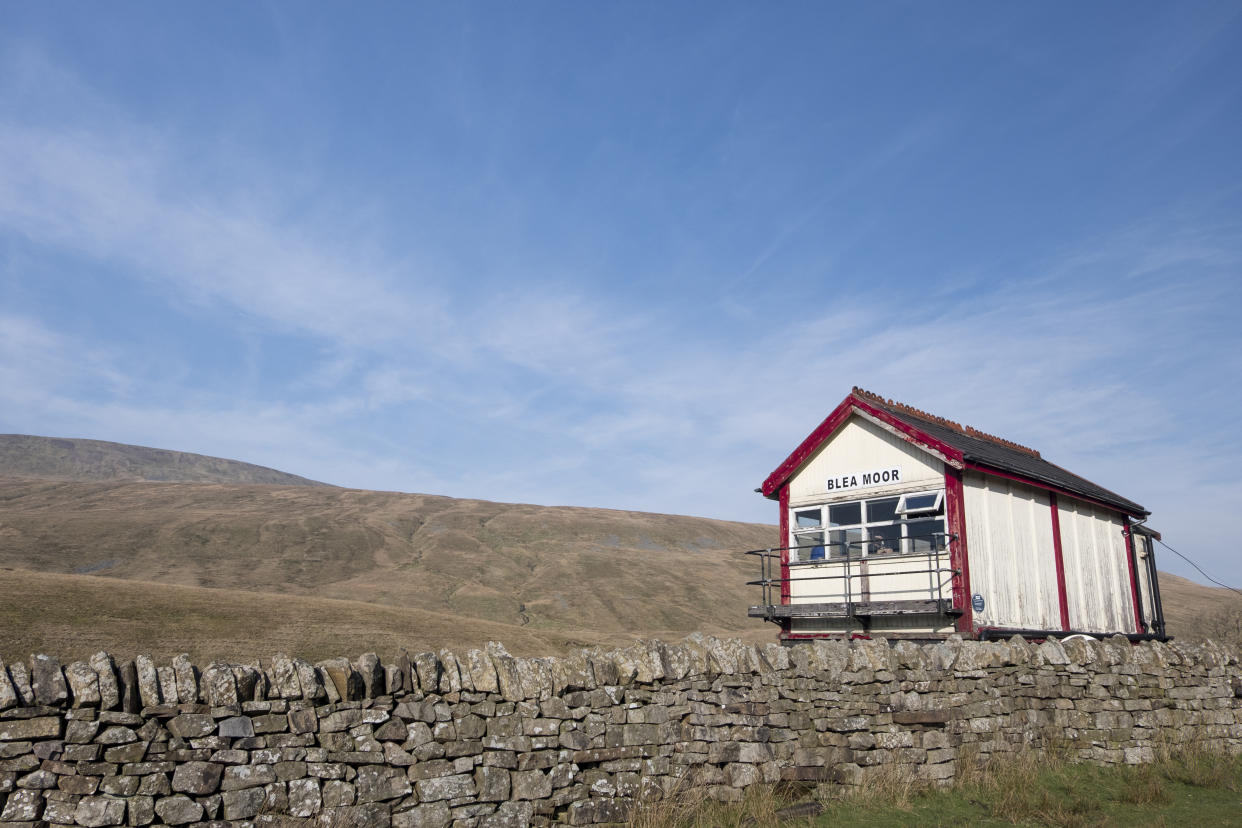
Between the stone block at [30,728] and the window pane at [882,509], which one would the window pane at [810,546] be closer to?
the window pane at [882,509]

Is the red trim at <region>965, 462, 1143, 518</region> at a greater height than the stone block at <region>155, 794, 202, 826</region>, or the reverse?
the red trim at <region>965, 462, 1143, 518</region>

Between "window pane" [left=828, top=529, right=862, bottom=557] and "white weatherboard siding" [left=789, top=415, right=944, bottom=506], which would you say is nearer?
"white weatherboard siding" [left=789, top=415, right=944, bottom=506]

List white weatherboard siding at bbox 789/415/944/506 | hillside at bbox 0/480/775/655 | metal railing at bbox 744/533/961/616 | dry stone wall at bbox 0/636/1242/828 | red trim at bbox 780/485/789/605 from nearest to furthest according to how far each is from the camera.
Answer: dry stone wall at bbox 0/636/1242/828 < metal railing at bbox 744/533/961/616 < white weatherboard siding at bbox 789/415/944/506 < red trim at bbox 780/485/789/605 < hillside at bbox 0/480/775/655

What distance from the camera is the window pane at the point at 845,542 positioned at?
1869 cm

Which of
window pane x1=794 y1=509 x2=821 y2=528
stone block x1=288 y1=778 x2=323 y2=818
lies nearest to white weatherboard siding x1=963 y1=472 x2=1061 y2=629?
window pane x1=794 y1=509 x2=821 y2=528

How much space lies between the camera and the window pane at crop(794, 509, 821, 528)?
19.6 m

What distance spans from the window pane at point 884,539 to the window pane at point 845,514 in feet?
1.54

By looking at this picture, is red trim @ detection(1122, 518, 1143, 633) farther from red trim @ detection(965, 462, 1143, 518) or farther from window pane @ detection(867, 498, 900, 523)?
window pane @ detection(867, 498, 900, 523)

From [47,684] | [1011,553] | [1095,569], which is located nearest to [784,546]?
[1011,553]

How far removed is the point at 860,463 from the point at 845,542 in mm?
1790

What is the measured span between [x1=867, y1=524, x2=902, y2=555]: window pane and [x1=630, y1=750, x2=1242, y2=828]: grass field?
266 inches

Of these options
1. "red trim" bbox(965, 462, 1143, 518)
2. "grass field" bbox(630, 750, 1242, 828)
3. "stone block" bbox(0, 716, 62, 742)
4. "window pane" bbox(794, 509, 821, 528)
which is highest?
"red trim" bbox(965, 462, 1143, 518)

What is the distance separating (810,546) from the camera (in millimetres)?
18875

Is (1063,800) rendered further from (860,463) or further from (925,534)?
(860,463)
